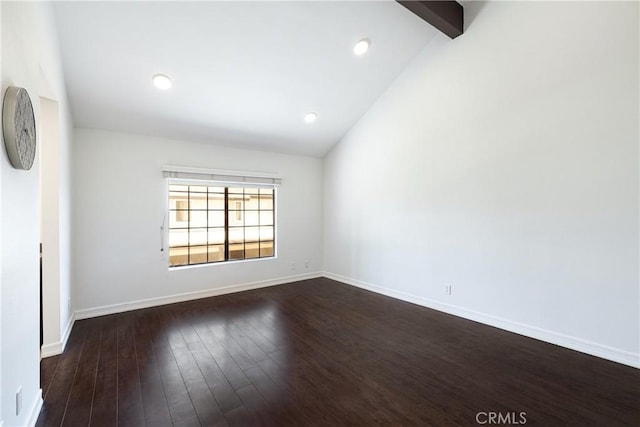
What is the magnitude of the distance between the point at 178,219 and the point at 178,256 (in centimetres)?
54

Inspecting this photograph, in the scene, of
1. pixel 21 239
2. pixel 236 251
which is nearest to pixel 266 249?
pixel 236 251

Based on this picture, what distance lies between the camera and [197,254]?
443 centimetres

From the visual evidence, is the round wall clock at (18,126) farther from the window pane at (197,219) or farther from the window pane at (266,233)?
the window pane at (266,233)

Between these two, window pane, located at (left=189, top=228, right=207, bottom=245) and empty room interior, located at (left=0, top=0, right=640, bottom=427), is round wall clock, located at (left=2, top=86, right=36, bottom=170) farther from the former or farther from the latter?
window pane, located at (left=189, top=228, right=207, bottom=245)

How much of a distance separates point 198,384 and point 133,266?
7.60ft

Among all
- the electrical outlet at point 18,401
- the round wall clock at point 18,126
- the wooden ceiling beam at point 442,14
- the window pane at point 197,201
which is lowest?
the electrical outlet at point 18,401

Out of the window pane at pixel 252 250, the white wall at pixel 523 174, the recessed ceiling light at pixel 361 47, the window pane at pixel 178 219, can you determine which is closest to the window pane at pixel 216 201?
the window pane at pixel 178 219

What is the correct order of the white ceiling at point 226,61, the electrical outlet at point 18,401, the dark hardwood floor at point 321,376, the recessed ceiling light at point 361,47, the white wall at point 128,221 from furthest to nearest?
the white wall at point 128,221, the recessed ceiling light at point 361,47, the white ceiling at point 226,61, the dark hardwood floor at point 321,376, the electrical outlet at point 18,401

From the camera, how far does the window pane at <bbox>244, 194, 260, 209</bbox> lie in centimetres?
497

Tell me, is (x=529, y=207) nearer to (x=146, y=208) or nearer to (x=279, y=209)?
(x=279, y=209)

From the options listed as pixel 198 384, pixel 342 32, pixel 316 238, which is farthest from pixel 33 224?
pixel 316 238

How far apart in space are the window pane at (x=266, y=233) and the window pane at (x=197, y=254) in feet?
3.30

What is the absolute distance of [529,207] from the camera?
2.96 m

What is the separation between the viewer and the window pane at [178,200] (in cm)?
420
